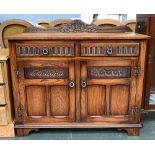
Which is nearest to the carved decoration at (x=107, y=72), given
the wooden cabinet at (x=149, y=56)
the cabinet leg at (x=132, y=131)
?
the wooden cabinet at (x=149, y=56)

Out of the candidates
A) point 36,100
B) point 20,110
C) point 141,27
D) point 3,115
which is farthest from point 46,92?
point 141,27

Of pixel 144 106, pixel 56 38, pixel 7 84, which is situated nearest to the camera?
pixel 56 38

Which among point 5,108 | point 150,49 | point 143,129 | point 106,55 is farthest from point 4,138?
point 150,49

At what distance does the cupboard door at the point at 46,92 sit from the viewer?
126 centimetres

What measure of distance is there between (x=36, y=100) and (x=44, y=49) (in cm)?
33

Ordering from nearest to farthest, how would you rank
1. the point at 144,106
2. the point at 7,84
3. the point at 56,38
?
1. the point at 56,38
2. the point at 7,84
3. the point at 144,106

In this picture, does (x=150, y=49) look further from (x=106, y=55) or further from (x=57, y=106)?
(x=57, y=106)

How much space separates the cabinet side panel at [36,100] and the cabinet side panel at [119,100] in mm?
429

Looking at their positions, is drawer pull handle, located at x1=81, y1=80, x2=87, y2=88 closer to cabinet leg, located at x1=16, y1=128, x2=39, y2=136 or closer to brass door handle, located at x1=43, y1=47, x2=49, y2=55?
brass door handle, located at x1=43, y1=47, x2=49, y2=55

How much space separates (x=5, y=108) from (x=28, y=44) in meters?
0.44

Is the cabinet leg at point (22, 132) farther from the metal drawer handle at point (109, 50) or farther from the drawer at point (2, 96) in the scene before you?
the metal drawer handle at point (109, 50)

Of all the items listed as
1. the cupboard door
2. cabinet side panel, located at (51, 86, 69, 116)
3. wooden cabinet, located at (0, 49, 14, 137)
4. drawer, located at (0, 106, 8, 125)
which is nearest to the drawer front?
the cupboard door

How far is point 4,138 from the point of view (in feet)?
4.55

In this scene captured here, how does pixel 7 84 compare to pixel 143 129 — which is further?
pixel 143 129
